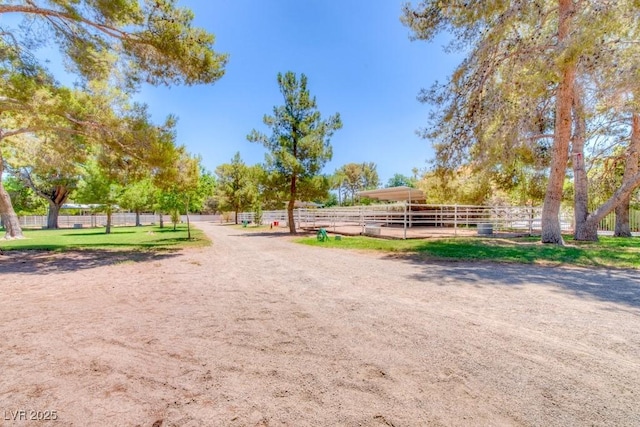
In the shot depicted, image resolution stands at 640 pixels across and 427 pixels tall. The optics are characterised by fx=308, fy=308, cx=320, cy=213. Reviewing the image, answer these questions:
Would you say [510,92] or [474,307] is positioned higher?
[510,92]

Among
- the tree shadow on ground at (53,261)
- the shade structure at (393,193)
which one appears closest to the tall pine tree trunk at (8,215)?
the tree shadow on ground at (53,261)

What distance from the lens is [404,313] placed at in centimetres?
357

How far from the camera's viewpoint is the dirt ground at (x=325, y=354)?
1841 millimetres

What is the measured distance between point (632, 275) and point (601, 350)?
14.8 feet

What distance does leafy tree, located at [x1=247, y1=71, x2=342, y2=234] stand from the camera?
1766cm

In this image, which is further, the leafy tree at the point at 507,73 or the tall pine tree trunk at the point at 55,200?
the tall pine tree trunk at the point at 55,200

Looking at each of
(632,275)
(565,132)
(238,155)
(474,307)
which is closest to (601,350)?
(474,307)

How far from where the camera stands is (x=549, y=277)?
550cm

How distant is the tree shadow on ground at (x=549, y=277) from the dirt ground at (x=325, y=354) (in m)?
0.06

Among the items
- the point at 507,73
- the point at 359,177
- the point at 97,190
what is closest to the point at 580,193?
the point at 507,73

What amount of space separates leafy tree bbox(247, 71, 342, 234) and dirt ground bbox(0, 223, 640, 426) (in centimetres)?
1308

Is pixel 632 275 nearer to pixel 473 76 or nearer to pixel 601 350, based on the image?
pixel 601 350

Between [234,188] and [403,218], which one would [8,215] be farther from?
[234,188]

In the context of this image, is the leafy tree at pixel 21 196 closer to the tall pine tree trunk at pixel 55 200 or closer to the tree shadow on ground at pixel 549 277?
the tall pine tree trunk at pixel 55 200
